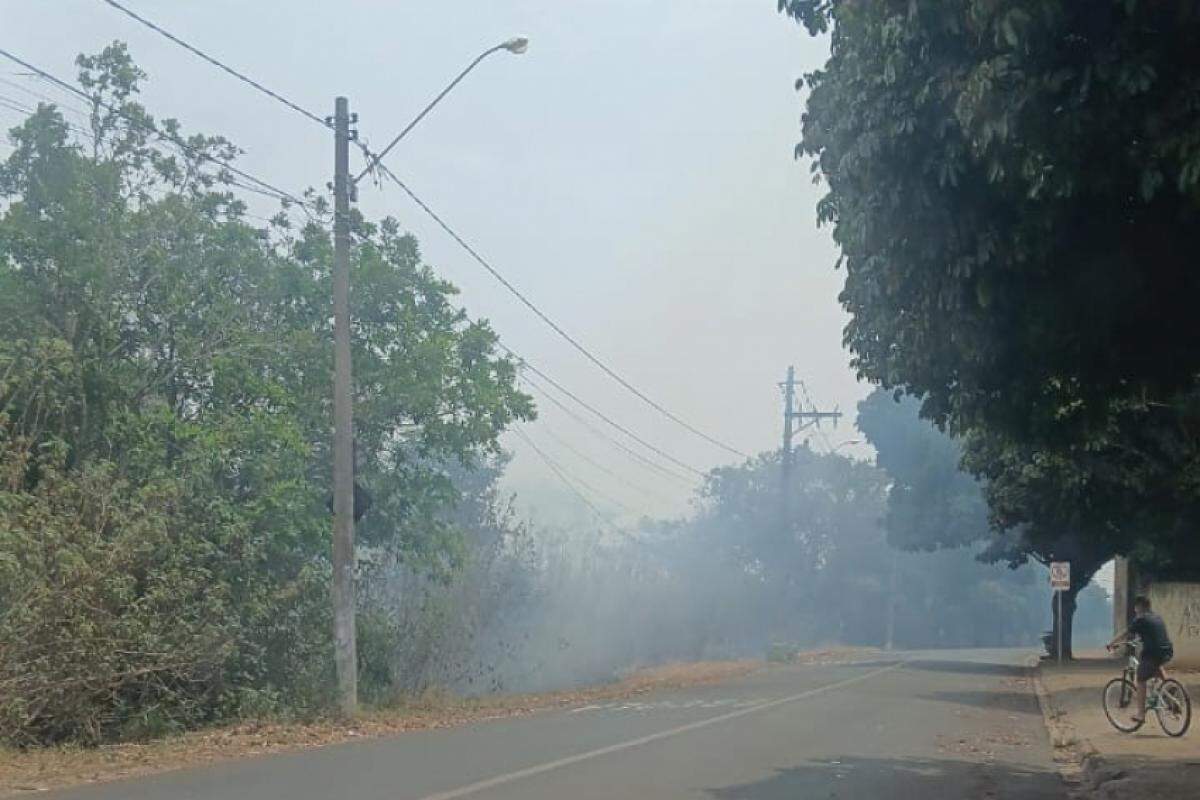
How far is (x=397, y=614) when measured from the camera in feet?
99.5

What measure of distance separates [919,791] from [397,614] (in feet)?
60.5

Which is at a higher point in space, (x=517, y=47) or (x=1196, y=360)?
(x=517, y=47)

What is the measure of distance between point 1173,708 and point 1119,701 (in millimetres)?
1695

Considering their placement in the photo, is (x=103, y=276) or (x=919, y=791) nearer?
(x=919, y=791)

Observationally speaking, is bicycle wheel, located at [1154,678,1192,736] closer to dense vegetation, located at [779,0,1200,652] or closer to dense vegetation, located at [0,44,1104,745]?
dense vegetation, located at [779,0,1200,652]

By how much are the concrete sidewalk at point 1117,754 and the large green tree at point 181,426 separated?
11.4 meters

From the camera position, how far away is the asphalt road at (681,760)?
1252cm

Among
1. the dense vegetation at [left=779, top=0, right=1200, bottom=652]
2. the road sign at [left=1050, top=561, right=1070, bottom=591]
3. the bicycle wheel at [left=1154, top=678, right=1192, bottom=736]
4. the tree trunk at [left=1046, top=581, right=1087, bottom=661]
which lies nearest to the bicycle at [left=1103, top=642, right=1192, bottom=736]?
the bicycle wheel at [left=1154, top=678, right=1192, bottom=736]

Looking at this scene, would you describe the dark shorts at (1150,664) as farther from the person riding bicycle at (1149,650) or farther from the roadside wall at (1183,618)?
the roadside wall at (1183,618)

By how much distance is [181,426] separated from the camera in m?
24.6

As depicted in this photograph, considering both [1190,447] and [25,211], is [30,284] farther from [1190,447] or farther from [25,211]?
[1190,447]

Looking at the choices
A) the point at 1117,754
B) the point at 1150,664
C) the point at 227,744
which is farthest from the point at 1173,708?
the point at 227,744

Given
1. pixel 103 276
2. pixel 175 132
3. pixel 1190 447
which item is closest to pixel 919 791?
pixel 1190 447

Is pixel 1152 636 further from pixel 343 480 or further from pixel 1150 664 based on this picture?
pixel 343 480
